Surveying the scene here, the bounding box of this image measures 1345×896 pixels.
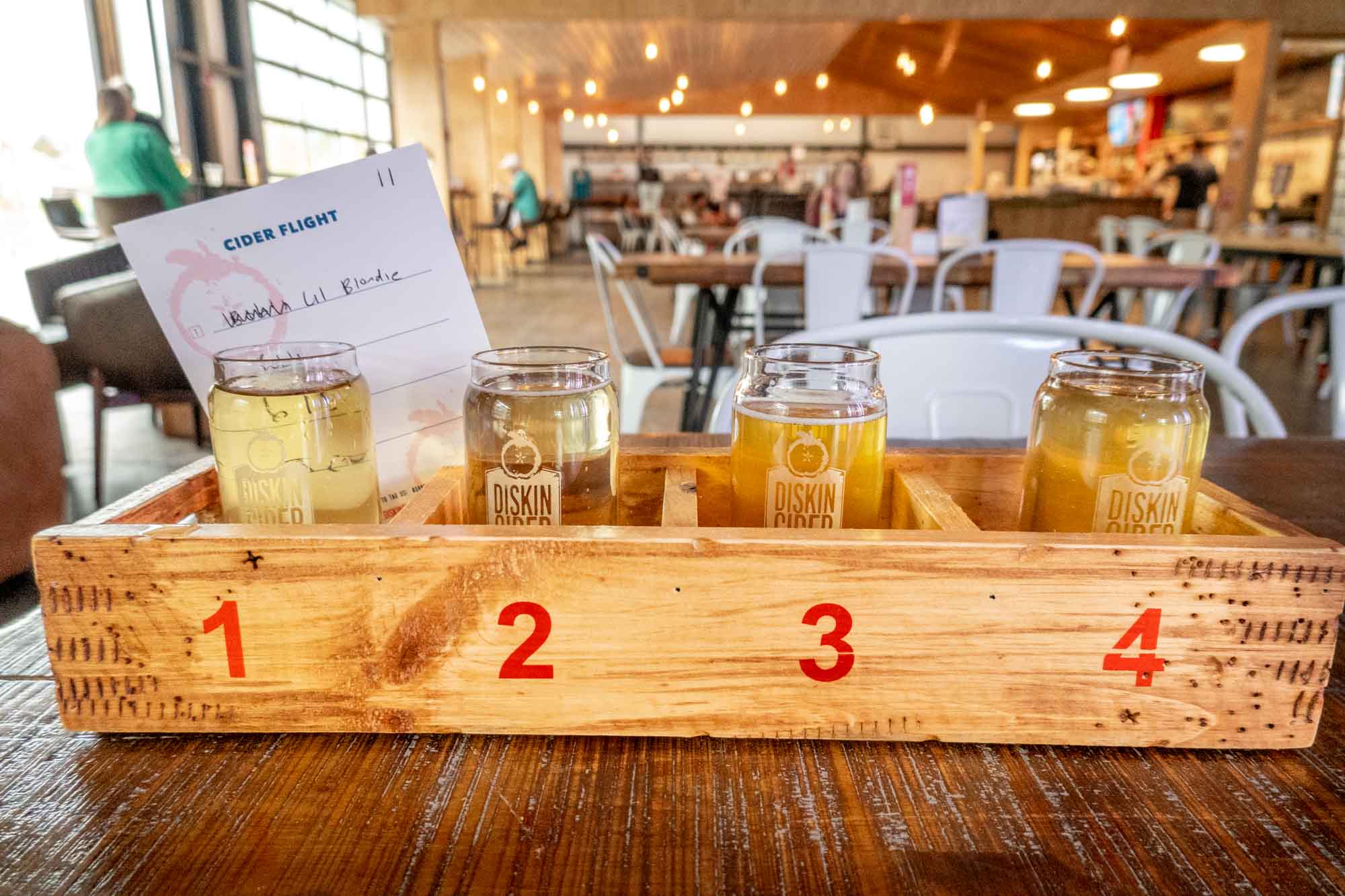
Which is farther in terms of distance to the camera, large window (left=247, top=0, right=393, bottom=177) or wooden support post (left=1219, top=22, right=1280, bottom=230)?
large window (left=247, top=0, right=393, bottom=177)

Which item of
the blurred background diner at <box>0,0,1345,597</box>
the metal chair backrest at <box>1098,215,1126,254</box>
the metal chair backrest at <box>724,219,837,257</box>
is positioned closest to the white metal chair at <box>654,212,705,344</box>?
the blurred background diner at <box>0,0,1345,597</box>

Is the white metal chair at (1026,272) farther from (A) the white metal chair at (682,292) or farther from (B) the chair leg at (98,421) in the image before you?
(B) the chair leg at (98,421)

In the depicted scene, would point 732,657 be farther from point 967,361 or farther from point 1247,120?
point 1247,120

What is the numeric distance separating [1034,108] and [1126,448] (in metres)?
17.2

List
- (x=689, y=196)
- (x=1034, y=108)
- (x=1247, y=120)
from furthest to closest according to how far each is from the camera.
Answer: (x=689, y=196), (x=1034, y=108), (x=1247, y=120)

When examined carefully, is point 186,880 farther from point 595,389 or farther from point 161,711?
point 595,389

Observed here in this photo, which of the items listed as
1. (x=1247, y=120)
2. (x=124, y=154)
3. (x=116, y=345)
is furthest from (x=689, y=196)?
(x=116, y=345)

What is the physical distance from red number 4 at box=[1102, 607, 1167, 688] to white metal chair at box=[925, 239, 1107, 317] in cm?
276

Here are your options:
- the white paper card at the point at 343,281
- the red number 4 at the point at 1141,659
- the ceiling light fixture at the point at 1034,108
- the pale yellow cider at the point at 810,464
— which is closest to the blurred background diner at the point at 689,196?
the ceiling light fixture at the point at 1034,108

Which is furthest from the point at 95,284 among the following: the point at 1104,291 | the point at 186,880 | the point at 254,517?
the point at 1104,291

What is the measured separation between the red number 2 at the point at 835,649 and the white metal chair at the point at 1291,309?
47.7 inches

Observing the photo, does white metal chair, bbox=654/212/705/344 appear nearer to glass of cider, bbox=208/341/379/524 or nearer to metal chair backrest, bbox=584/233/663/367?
metal chair backrest, bbox=584/233/663/367

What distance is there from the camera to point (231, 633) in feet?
1.56

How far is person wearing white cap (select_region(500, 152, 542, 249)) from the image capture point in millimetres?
11922
